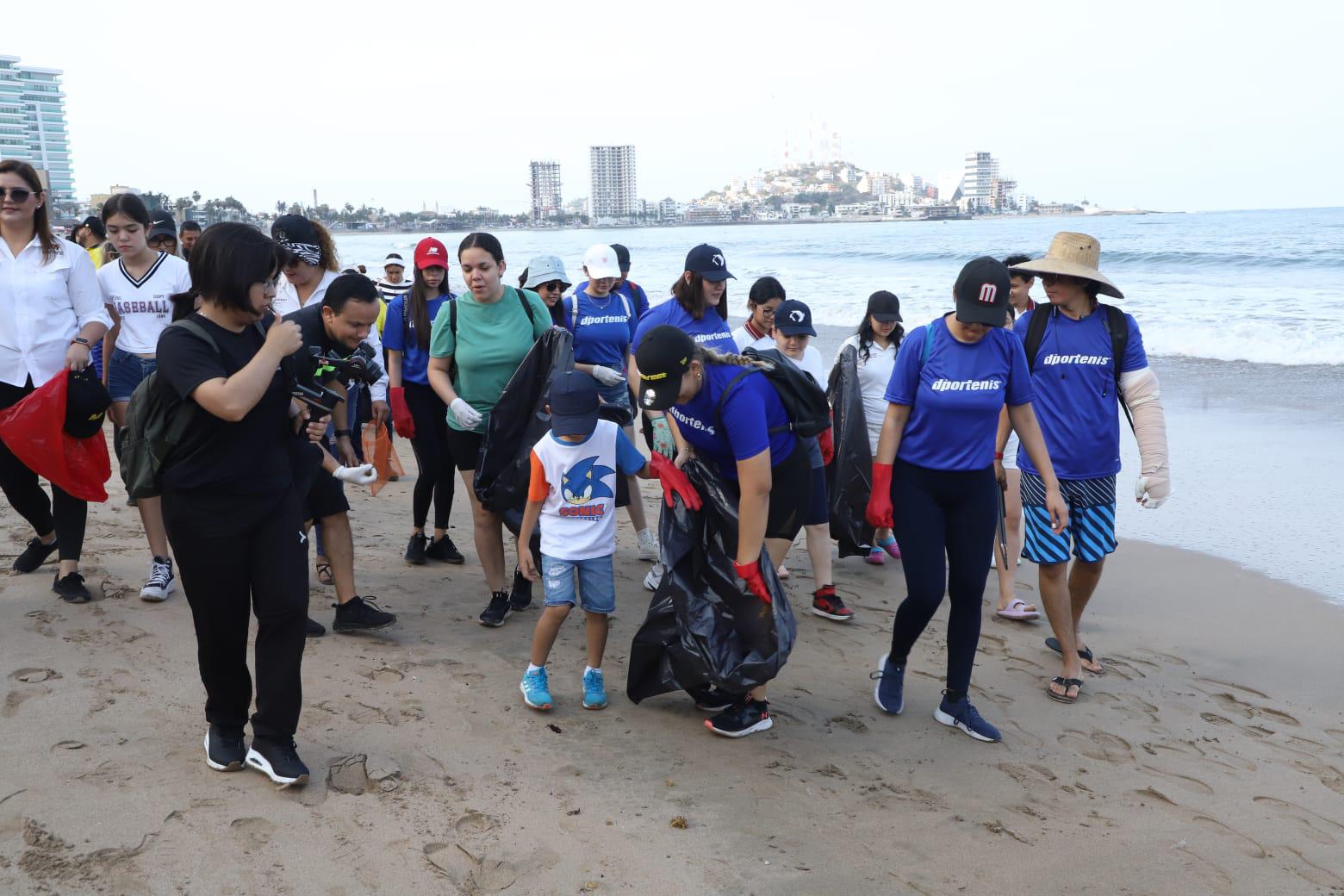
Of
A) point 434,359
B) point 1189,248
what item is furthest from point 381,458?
point 1189,248

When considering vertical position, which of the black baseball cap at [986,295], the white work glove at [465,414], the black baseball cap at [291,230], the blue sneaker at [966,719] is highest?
the black baseball cap at [291,230]

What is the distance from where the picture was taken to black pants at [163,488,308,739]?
2875 mm

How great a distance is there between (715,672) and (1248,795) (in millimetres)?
1917

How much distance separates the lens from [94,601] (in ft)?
15.2

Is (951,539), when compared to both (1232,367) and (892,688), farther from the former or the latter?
(1232,367)

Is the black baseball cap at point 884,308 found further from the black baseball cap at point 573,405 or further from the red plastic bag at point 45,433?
the red plastic bag at point 45,433

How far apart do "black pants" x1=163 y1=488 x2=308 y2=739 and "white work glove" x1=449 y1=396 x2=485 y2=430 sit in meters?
1.57

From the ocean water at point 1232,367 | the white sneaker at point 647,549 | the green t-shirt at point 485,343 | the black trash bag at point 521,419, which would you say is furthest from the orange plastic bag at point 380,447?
the ocean water at point 1232,367

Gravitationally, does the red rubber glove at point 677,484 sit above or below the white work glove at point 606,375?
below

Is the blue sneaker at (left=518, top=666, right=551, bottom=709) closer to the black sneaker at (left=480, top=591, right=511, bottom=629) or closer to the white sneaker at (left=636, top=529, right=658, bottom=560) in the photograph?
the black sneaker at (left=480, top=591, right=511, bottom=629)

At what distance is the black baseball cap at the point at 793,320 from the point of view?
526 centimetres

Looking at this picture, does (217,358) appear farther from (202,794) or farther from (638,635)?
(638,635)

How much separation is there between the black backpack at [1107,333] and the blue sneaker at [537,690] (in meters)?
2.36

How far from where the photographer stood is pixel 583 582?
12.8 ft
